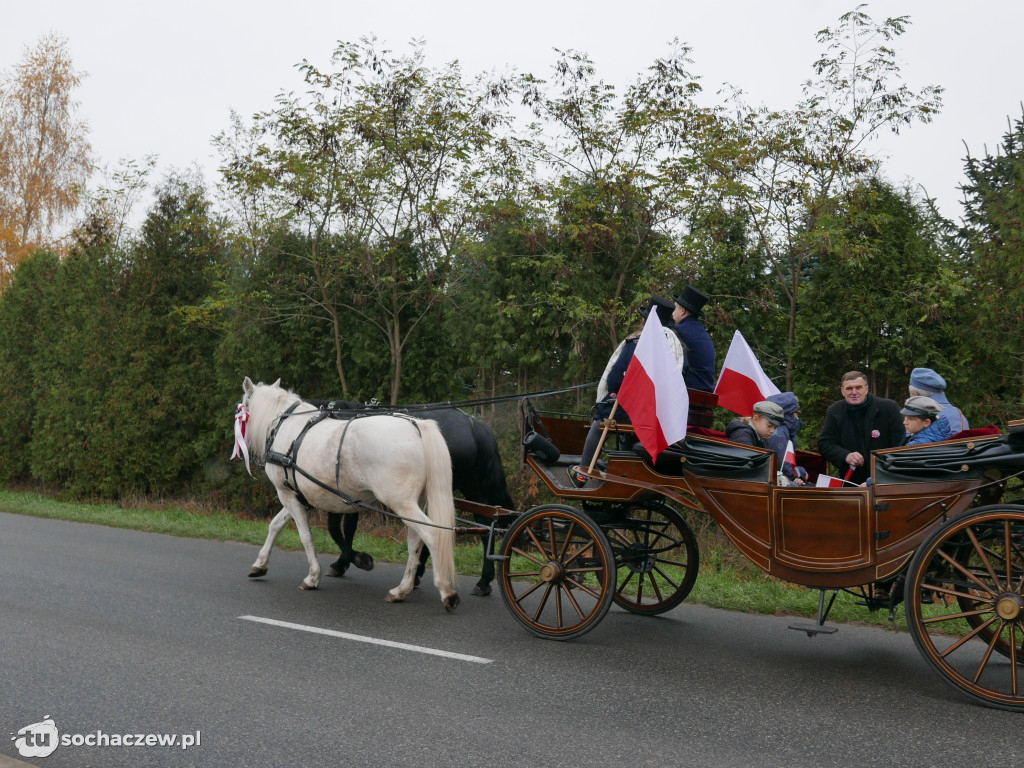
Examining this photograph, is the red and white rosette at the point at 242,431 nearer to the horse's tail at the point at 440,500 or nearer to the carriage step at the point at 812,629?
the horse's tail at the point at 440,500

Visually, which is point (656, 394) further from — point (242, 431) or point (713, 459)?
point (242, 431)

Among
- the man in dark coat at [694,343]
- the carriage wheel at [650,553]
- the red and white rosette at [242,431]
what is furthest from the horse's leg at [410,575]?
the man in dark coat at [694,343]

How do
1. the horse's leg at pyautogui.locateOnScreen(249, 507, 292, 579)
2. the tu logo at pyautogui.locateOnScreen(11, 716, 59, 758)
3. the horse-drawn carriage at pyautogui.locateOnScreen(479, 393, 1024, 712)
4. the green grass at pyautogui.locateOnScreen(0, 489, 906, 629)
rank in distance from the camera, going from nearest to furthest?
the tu logo at pyautogui.locateOnScreen(11, 716, 59, 758) → the horse-drawn carriage at pyautogui.locateOnScreen(479, 393, 1024, 712) → the green grass at pyautogui.locateOnScreen(0, 489, 906, 629) → the horse's leg at pyautogui.locateOnScreen(249, 507, 292, 579)

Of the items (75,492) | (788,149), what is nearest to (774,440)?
(788,149)

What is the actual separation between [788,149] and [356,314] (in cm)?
621

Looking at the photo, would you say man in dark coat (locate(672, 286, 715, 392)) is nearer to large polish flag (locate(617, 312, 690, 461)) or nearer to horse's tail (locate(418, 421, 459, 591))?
large polish flag (locate(617, 312, 690, 461))

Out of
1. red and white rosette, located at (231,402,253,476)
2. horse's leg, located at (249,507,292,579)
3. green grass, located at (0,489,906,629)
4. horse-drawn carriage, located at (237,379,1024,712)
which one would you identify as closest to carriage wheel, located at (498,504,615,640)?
horse-drawn carriage, located at (237,379,1024,712)

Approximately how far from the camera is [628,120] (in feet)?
31.0

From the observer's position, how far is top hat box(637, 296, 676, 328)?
548 centimetres

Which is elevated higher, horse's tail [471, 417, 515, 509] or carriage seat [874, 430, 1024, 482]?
carriage seat [874, 430, 1024, 482]

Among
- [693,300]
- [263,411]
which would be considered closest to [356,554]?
[263,411]

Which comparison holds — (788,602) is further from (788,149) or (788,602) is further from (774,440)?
(788,149)

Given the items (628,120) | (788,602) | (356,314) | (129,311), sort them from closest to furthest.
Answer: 1. (788,602)
2. (628,120)
3. (356,314)
4. (129,311)

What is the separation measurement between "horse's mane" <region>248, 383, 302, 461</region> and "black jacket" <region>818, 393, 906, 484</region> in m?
4.55
